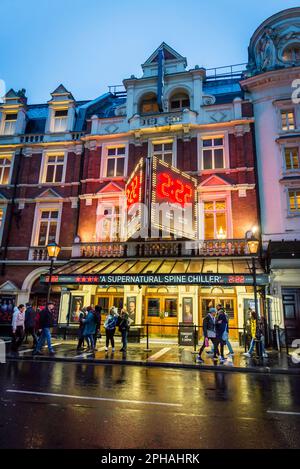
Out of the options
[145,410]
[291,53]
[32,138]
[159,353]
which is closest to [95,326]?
[159,353]

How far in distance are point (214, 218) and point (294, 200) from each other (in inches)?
177

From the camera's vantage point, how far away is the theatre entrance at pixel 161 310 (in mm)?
16672

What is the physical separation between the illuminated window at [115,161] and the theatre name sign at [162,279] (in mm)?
7967

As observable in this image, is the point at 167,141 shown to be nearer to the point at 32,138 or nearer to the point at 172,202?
the point at 172,202

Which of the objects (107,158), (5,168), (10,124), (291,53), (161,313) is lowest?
(161,313)

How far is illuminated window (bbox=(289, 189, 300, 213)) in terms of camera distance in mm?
16516

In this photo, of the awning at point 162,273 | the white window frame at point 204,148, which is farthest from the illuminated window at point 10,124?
the white window frame at point 204,148

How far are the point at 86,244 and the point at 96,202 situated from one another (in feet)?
9.56

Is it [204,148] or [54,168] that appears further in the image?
[54,168]

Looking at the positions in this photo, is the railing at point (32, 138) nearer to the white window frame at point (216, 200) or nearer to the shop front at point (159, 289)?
the shop front at point (159, 289)

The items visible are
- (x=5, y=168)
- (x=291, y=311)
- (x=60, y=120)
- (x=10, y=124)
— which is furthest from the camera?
(x=10, y=124)

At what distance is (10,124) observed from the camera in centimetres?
2230

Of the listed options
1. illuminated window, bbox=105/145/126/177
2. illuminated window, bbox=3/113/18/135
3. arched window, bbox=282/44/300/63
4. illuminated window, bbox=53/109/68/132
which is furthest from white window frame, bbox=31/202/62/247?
arched window, bbox=282/44/300/63
